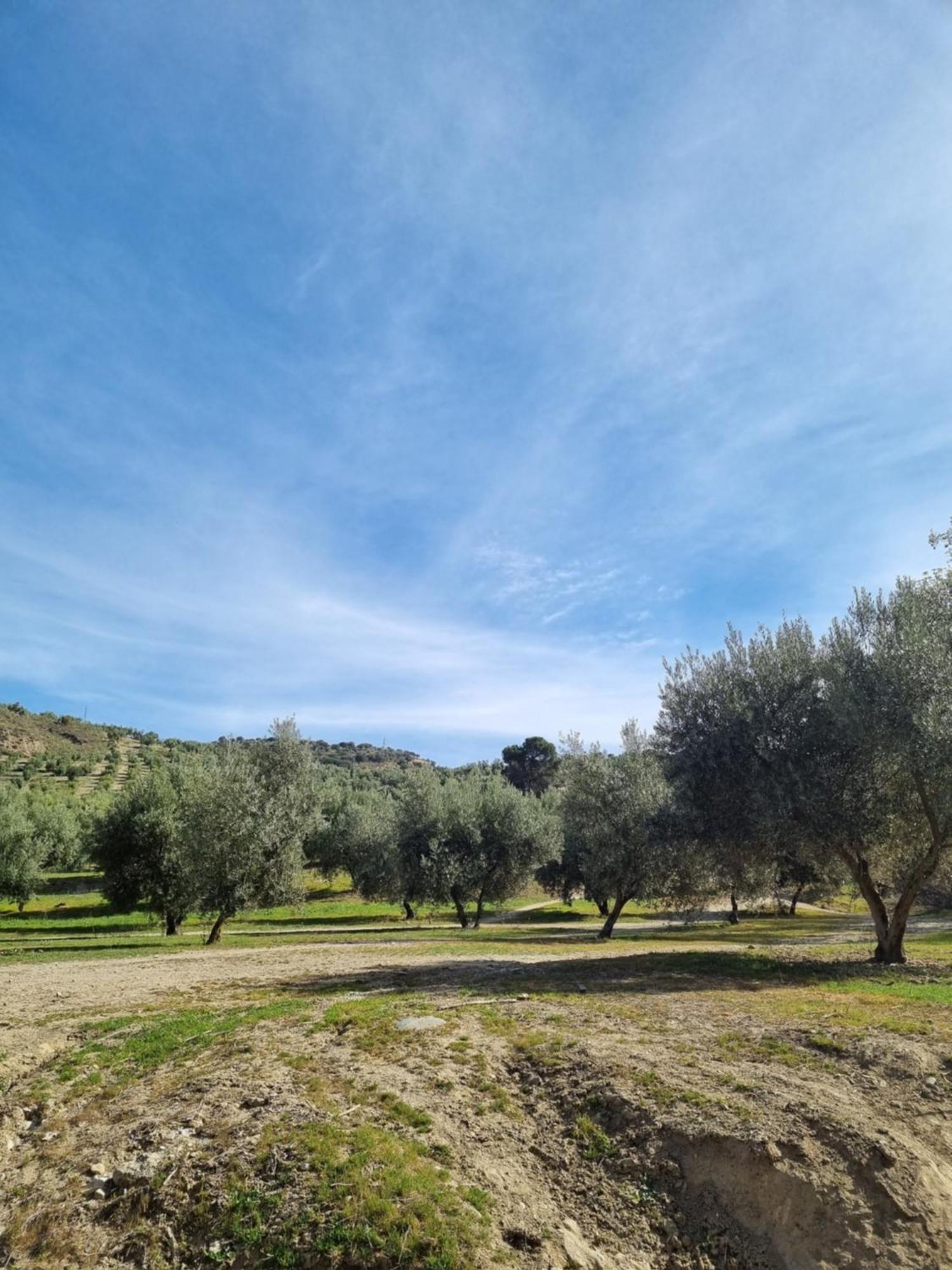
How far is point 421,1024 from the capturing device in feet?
39.4

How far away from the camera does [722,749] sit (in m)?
22.5

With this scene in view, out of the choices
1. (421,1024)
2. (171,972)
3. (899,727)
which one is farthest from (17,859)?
(899,727)

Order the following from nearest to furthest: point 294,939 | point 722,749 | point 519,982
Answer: point 519,982, point 722,749, point 294,939

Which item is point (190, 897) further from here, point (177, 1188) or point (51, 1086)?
point (177, 1188)

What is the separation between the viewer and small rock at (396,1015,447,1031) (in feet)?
38.5

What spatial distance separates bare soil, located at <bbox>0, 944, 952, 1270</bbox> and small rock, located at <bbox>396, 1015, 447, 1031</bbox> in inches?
8.3

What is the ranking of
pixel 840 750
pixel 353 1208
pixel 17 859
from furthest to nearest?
1. pixel 17 859
2. pixel 840 750
3. pixel 353 1208

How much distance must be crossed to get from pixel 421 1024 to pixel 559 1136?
14.8ft

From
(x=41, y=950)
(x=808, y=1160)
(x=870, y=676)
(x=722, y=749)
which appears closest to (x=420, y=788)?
(x=41, y=950)

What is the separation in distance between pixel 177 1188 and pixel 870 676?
20.0m

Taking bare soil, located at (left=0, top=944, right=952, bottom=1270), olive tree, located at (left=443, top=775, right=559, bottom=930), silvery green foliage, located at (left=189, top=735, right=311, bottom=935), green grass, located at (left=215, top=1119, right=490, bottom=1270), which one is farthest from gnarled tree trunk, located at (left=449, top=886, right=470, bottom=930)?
green grass, located at (left=215, top=1119, right=490, bottom=1270)

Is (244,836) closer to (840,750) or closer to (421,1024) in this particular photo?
(421,1024)

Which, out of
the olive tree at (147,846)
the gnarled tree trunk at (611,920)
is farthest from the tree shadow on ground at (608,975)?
the olive tree at (147,846)

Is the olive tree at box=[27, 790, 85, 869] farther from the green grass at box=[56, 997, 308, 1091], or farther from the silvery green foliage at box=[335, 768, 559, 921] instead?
the green grass at box=[56, 997, 308, 1091]
